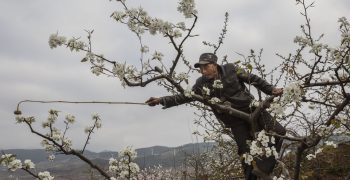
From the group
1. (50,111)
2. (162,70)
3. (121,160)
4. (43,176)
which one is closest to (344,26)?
(162,70)

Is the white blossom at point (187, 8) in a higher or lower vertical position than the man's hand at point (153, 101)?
higher

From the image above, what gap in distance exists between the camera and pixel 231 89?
17.7 feet

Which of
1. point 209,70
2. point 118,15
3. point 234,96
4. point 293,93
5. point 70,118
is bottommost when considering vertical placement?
point 293,93

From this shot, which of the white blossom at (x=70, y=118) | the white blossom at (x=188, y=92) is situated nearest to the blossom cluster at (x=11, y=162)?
the white blossom at (x=188, y=92)

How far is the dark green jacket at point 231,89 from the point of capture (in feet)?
17.0

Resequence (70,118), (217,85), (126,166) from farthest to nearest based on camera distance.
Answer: (70,118) < (217,85) < (126,166)

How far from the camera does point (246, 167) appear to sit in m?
5.45

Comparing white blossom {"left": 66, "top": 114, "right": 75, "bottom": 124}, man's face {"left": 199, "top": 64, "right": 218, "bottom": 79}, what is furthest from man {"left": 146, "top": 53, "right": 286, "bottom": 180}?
white blossom {"left": 66, "top": 114, "right": 75, "bottom": 124}

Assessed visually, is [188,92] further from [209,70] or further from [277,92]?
[209,70]

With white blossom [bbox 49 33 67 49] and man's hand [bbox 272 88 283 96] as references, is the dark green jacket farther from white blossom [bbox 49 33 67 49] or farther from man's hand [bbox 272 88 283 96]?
white blossom [bbox 49 33 67 49]

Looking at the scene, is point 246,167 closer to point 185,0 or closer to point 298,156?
point 298,156

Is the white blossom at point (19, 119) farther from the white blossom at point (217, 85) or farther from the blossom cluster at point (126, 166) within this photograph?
the white blossom at point (217, 85)

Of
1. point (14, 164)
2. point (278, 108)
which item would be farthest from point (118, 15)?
point (278, 108)

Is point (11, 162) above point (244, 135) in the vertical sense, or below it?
below
